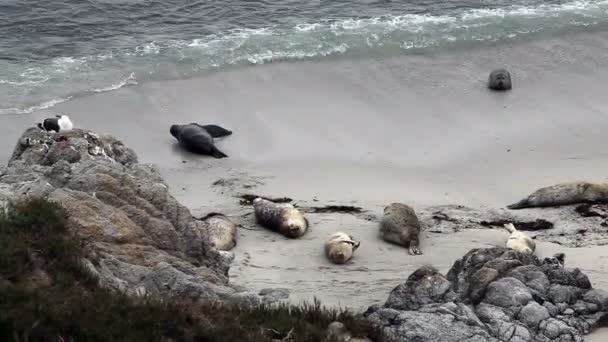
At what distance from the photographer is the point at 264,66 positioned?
746 inches

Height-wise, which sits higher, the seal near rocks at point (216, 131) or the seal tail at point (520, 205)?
the seal near rocks at point (216, 131)

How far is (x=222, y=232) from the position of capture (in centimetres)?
1193

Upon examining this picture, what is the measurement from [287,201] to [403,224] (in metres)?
2.21

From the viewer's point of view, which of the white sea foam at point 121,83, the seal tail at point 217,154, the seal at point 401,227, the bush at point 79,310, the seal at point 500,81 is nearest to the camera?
the bush at point 79,310

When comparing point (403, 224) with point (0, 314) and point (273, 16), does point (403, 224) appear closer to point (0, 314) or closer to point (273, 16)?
point (0, 314)

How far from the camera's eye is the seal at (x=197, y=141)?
14.8m

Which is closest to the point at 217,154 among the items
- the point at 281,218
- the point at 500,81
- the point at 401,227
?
the point at 281,218

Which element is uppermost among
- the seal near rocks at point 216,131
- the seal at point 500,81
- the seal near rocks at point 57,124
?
the seal at point 500,81

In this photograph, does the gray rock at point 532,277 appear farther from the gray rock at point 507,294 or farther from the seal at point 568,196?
the seal at point 568,196

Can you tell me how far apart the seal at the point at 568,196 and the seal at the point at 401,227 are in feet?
6.72

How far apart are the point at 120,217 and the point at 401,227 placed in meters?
4.69

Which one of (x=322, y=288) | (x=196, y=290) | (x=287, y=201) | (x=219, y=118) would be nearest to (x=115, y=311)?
(x=196, y=290)

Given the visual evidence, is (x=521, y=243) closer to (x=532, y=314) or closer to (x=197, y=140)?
(x=532, y=314)

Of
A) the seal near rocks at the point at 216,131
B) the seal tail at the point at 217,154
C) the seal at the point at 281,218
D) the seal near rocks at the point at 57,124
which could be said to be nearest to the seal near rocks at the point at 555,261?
the seal at the point at 281,218
